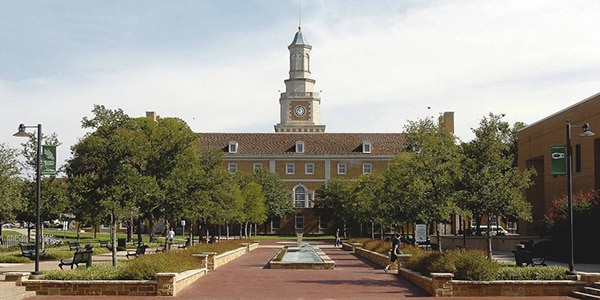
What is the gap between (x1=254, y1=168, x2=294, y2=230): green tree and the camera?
92562 mm

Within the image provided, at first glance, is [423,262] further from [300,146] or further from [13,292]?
[300,146]

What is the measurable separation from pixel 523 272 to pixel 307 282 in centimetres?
688

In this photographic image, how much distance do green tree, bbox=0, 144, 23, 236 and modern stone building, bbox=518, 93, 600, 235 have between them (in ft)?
92.0

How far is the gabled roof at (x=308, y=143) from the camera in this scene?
10519 cm

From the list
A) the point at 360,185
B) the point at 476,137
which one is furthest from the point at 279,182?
the point at 476,137

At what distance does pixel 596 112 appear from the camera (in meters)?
43.2

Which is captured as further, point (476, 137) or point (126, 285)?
point (476, 137)

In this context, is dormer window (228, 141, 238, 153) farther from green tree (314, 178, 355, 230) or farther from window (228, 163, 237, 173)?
green tree (314, 178, 355, 230)

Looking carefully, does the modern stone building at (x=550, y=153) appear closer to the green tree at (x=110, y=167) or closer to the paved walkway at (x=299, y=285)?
the paved walkway at (x=299, y=285)

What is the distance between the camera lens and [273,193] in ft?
307

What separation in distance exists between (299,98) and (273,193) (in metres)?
33.6

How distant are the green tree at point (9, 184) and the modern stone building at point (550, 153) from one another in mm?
28039

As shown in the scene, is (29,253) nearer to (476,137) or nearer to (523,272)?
(476,137)

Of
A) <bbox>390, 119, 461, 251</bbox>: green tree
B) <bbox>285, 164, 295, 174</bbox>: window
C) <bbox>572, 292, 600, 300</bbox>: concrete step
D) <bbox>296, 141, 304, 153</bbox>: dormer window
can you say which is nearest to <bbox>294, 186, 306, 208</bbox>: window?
<bbox>285, 164, 295, 174</bbox>: window
